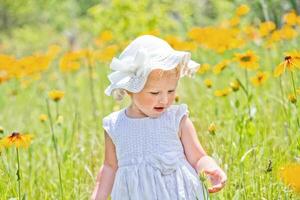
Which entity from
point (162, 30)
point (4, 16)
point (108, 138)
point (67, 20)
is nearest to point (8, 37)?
point (4, 16)

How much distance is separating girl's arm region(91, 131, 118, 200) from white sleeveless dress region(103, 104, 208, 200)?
53 millimetres

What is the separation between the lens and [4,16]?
14047 millimetres

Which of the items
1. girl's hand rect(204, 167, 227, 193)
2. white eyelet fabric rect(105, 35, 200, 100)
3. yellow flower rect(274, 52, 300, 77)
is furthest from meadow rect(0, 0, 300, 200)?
white eyelet fabric rect(105, 35, 200, 100)

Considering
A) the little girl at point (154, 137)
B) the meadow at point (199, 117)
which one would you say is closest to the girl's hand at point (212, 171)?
the little girl at point (154, 137)

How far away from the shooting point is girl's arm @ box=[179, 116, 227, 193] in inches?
73.7

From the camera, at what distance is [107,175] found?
1998 millimetres

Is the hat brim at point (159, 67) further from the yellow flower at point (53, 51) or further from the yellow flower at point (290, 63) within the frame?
the yellow flower at point (53, 51)

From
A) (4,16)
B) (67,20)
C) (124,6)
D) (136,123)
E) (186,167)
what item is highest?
(4,16)

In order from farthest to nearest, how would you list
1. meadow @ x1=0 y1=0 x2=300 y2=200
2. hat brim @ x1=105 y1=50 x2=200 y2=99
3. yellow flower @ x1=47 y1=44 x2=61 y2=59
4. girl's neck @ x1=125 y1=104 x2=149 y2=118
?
yellow flower @ x1=47 y1=44 x2=61 y2=59, meadow @ x1=0 y1=0 x2=300 y2=200, girl's neck @ x1=125 y1=104 x2=149 y2=118, hat brim @ x1=105 y1=50 x2=200 y2=99

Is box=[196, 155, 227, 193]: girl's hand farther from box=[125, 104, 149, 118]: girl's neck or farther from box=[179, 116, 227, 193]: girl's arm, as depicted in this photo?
box=[125, 104, 149, 118]: girl's neck

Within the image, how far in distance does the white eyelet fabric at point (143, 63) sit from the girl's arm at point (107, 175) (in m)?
0.16

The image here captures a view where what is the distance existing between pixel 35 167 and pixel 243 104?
93cm

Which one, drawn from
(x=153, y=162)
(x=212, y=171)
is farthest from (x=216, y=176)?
(x=153, y=162)

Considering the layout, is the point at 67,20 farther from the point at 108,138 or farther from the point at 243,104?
the point at 108,138
